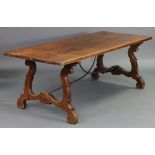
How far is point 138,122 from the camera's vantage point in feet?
11.9

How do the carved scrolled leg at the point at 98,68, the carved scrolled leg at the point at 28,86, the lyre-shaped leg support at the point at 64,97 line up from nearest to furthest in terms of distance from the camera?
the lyre-shaped leg support at the point at 64,97 → the carved scrolled leg at the point at 28,86 → the carved scrolled leg at the point at 98,68

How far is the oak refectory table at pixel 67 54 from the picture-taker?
11.4ft

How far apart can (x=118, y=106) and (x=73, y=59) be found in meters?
0.87


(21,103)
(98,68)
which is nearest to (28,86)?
(21,103)

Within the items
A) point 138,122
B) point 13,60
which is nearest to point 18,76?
point 13,60

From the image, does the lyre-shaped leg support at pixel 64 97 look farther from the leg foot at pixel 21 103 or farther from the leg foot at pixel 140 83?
the leg foot at pixel 140 83

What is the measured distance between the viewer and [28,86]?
152 inches

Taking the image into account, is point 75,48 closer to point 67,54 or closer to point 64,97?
point 67,54

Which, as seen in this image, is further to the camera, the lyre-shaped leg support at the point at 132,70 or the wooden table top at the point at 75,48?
the lyre-shaped leg support at the point at 132,70

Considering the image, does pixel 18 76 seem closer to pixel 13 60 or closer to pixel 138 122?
pixel 13 60

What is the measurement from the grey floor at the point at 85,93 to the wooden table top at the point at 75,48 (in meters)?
0.55

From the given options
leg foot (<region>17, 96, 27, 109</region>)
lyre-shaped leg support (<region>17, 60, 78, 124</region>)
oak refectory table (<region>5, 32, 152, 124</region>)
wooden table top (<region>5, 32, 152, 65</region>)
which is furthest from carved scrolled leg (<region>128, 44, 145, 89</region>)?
leg foot (<region>17, 96, 27, 109</region>)

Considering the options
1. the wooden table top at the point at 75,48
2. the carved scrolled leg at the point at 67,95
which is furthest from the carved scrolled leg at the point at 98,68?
the carved scrolled leg at the point at 67,95

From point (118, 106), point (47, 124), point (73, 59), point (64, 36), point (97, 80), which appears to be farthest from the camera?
point (64, 36)
